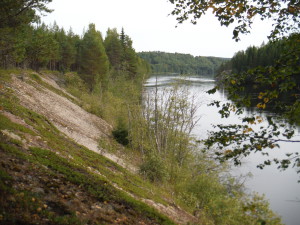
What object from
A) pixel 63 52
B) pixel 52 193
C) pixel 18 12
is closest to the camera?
pixel 52 193

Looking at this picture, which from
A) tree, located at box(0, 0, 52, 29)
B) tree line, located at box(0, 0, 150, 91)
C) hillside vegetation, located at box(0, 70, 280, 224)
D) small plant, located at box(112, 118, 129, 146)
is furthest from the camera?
small plant, located at box(112, 118, 129, 146)

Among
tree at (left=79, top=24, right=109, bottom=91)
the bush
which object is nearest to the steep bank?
the bush

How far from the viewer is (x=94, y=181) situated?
1016 cm

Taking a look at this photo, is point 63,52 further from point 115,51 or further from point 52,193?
point 52,193

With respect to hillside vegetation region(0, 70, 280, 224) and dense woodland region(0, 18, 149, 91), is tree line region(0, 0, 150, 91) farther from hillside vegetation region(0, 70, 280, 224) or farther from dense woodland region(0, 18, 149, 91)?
hillside vegetation region(0, 70, 280, 224)

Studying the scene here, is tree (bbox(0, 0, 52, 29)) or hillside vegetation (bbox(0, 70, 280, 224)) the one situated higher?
tree (bbox(0, 0, 52, 29))

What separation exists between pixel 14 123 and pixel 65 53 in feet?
188

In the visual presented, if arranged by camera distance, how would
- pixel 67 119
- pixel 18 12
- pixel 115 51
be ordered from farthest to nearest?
1. pixel 115 51
2. pixel 67 119
3. pixel 18 12

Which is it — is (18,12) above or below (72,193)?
above

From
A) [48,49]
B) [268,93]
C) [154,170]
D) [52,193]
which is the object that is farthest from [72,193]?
[48,49]

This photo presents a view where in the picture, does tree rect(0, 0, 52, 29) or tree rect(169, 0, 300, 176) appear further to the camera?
tree rect(0, 0, 52, 29)

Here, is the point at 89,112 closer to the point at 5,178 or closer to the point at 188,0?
the point at 5,178

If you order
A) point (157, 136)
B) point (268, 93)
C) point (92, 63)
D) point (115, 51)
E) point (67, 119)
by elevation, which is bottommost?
point (157, 136)

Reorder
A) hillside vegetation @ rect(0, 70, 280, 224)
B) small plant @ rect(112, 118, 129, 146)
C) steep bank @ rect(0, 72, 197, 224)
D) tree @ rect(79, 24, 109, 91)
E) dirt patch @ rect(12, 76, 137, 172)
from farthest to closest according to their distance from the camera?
tree @ rect(79, 24, 109, 91), small plant @ rect(112, 118, 129, 146), dirt patch @ rect(12, 76, 137, 172), hillside vegetation @ rect(0, 70, 280, 224), steep bank @ rect(0, 72, 197, 224)
